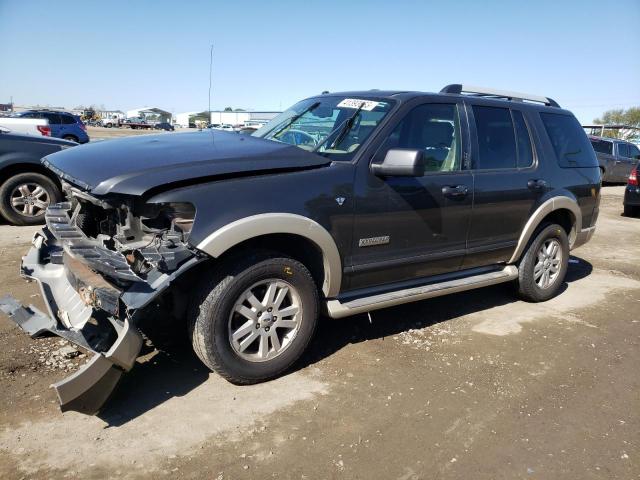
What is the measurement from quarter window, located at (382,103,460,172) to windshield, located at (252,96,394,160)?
0.62 feet

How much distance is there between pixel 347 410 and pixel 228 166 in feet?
5.33

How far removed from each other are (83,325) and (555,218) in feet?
14.5

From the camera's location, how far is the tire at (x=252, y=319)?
3.09m

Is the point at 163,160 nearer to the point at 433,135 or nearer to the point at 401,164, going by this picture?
the point at 401,164

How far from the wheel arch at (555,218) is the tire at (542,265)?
0.10m

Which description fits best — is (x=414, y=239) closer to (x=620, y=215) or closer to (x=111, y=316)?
(x=111, y=316)

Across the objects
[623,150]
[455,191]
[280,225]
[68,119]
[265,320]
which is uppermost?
[68,119]

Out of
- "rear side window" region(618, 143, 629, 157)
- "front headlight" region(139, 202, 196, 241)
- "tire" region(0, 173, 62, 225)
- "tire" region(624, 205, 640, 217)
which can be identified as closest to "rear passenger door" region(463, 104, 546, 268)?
"front headlight" region(139, 202, 196, 241)

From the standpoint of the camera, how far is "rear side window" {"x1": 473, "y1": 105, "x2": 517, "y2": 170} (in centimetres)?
438

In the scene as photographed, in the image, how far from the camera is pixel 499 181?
441 cm

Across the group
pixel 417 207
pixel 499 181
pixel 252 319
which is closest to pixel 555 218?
pixel 499 181

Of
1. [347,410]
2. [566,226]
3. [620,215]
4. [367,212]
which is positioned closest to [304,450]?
[347,410]

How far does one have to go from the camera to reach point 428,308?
4.94 m

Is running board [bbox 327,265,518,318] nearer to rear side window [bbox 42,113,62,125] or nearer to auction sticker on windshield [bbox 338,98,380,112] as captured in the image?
auction sticker on windshield [bbox 338,98,380,112]
